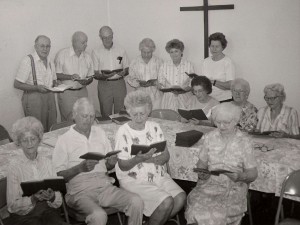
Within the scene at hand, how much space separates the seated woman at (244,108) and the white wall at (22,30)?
3491mm

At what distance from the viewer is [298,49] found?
6352mm

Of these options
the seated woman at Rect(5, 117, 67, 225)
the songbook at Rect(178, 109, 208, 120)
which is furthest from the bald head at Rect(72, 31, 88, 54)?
the seated woman at Rect(5, 117, 67, 225)

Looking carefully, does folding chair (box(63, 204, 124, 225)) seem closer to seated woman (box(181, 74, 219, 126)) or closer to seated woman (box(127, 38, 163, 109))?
seated woman (box(181, 74, 219, 126))

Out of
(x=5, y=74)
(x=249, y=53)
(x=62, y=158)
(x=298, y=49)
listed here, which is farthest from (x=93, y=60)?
(x=62, y=158)

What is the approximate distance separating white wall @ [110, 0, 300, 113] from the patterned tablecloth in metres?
2.44

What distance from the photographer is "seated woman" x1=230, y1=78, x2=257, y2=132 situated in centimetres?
454

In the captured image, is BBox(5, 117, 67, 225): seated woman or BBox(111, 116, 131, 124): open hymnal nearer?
BBox(5, 117, 67, 225): seated woman

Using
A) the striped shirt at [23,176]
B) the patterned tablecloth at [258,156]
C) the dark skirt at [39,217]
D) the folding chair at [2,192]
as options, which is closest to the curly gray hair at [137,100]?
the patterned tablecloth at [258,156]

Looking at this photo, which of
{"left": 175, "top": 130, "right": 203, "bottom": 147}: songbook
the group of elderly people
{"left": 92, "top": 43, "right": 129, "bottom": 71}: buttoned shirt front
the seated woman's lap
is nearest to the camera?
the group of elderly people

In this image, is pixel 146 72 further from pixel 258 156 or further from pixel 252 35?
pixel 258 156

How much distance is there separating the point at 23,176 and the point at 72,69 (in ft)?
11.4

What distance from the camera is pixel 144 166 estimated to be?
3.71 metres

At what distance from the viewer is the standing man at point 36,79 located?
594cm

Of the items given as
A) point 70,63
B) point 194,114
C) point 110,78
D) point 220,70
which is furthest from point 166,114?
point 70,63
